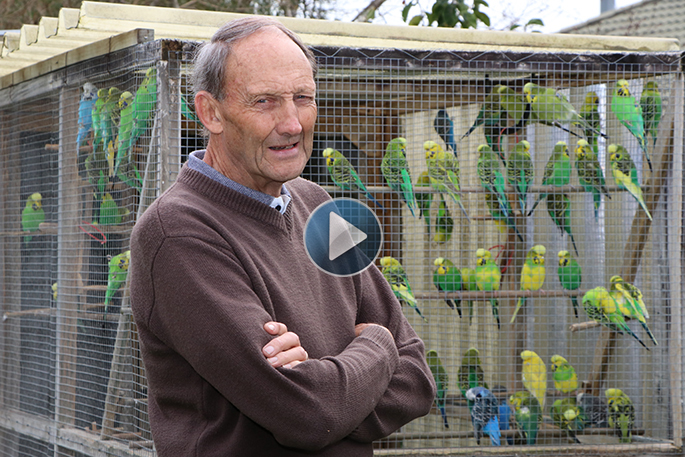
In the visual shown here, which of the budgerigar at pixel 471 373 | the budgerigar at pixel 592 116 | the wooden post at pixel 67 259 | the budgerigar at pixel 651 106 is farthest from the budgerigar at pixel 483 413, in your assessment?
the wooden post at pixel 67 259

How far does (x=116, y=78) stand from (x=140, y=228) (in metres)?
1.82

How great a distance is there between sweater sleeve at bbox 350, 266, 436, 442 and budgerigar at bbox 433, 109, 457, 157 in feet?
6.28

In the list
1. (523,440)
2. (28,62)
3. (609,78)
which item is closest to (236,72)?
(609,78)

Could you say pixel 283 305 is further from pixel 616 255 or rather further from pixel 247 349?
pixel 616 255

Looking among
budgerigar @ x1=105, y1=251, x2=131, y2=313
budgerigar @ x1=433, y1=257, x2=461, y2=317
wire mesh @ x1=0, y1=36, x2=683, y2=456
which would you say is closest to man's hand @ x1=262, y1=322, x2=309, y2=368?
wire mesh @ x1=0, y1=36, x2=683, y2=456

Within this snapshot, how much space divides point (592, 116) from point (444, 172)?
29.0 inches

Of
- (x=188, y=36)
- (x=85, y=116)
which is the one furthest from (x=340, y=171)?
(x=85, y=116)

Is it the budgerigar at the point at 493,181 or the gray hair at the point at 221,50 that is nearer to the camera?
the gray hair at the point at 221,50

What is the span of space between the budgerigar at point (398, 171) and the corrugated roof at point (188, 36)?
17.8 inches

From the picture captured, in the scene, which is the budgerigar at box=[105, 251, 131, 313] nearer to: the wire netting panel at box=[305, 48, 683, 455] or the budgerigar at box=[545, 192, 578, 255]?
the wire netting panel at box=[305, 48, 683, 455]

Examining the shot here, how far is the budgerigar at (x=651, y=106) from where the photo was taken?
3098mm

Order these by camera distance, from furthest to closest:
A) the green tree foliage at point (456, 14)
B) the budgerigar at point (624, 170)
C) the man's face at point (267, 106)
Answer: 1. the green tree foliage at point (456, 14)
2. the budgerigar at point (624, 170)
3. the man's face at point (267, 106)

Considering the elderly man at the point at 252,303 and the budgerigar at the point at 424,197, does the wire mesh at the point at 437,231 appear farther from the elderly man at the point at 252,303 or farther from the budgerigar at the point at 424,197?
the elderly man at the point at 252,303

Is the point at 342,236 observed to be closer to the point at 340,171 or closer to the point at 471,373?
A: the point at 340,171
